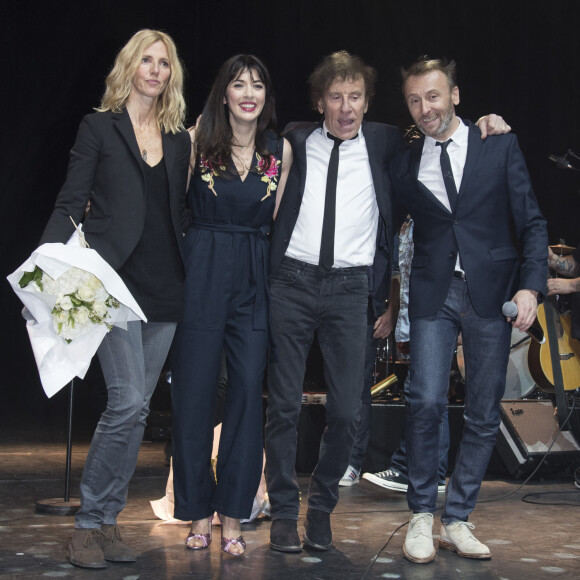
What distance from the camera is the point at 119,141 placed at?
2.38 metres

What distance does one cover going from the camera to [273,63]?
590cm

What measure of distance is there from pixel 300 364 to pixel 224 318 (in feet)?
1.03

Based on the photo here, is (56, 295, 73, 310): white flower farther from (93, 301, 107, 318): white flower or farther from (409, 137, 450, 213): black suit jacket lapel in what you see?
(409, 137, 450, 213): black suit jacket lapel

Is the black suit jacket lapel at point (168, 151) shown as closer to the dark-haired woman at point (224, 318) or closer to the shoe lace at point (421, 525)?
the dark-haired woman at point (224, 318)

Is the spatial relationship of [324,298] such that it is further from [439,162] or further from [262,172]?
[439,162]

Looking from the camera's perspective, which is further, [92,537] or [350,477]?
[350,477]

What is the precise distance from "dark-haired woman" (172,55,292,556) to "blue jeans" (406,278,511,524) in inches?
19.5

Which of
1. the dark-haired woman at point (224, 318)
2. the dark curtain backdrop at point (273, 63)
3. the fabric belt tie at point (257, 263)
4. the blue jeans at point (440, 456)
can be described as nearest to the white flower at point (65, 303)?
the dark-haired woman at point (224, 318)

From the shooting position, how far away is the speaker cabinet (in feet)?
13.8

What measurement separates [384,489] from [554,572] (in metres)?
1.50

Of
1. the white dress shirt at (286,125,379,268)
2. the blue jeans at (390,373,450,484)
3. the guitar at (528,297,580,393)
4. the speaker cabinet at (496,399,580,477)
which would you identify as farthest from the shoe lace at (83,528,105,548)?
the guitar at (528,297,580,393)

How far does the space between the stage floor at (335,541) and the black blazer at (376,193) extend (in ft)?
2.83

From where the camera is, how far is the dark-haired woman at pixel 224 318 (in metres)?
2.49

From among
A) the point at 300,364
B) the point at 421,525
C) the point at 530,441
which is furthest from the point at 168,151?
the point at 530,441
